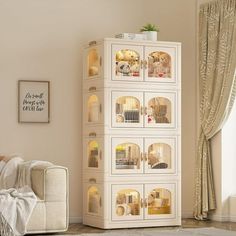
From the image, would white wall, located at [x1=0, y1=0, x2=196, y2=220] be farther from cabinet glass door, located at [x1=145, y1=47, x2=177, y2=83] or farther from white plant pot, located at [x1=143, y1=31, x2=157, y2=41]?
cabinet glass door, located at [x1=145, y1=47, x2=177, y2=83]

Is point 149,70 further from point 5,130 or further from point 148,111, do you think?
point 5,130

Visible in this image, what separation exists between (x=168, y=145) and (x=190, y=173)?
87 centimetres

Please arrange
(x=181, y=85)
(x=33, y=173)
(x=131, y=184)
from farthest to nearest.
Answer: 1. (x=181, y=85)
2. (x=131, y=184)
3. (x=33, y=173)

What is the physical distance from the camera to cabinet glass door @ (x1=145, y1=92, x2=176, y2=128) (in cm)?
786

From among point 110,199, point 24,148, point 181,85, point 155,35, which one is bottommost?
point 110,199

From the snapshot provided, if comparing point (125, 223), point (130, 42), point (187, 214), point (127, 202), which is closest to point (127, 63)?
point (130, 42)

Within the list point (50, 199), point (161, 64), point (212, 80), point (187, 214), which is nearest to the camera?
point (50, 199)

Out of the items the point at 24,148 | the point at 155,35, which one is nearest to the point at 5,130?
the point at 24,148

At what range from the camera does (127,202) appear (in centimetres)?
775

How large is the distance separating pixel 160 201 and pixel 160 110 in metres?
1.07

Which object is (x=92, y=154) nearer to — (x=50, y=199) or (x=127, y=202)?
(x=127, y=202)

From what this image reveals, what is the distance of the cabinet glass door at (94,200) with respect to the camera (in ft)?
25.2

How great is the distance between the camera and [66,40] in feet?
26.7

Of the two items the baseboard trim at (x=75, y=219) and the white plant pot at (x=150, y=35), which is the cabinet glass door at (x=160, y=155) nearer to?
the baseboard trim at (x=75, y=219)
